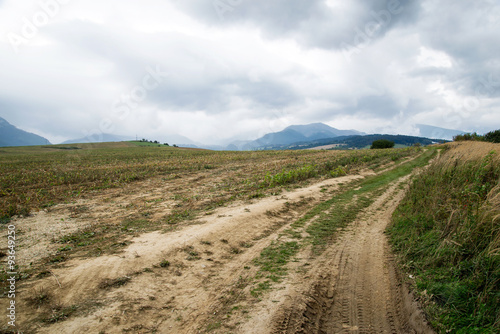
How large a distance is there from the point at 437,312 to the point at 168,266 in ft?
17.3

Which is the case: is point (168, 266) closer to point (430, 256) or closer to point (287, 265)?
point (287, 265)

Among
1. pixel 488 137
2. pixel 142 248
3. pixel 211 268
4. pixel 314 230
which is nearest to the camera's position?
pixel 211 268

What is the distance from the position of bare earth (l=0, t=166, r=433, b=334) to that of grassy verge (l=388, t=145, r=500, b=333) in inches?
14.5

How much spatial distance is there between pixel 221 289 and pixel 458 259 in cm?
452

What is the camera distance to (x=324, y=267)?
207 inches

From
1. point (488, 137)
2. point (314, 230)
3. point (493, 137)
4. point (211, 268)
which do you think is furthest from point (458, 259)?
point (488, 137)

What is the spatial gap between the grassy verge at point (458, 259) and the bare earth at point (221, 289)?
368 mm

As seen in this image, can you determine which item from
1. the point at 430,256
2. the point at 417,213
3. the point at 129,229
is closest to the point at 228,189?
the point at 129,229

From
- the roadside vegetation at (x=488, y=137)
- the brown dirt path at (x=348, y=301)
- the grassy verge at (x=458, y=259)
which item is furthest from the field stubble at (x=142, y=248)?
the roadside vegetation at (x=488, y=137)

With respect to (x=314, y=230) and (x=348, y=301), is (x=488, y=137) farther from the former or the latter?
(x=348, y=301)

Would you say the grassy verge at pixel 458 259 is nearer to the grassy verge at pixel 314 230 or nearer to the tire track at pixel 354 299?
the tire track at pixel 354 299

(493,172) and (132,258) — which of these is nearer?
(132,258)

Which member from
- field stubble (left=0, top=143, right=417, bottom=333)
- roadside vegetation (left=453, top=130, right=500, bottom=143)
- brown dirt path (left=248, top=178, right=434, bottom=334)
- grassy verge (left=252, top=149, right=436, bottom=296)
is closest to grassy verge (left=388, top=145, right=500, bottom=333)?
brown dirt path (left=248, top=178, right=434, bottom=334)

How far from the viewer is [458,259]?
4133 mm
